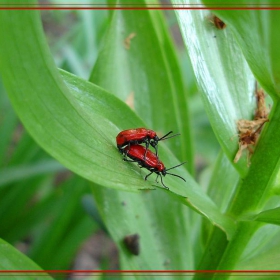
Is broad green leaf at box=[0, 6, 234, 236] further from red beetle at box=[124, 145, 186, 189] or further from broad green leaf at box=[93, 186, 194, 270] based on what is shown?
broad green leaf at box=[93, 186, 194, 270]

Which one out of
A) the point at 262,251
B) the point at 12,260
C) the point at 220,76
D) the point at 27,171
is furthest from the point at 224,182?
the point at 27,171

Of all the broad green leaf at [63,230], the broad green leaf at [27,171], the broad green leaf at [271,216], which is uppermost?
the broad green leaf at [271,216]

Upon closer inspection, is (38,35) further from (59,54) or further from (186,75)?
(59,54)

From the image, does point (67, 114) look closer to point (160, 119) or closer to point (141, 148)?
point (141, 148)

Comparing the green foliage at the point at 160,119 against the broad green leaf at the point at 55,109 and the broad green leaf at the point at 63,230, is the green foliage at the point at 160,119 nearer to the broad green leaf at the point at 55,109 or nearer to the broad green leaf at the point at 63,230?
the broad green leaf at the point at 55,109

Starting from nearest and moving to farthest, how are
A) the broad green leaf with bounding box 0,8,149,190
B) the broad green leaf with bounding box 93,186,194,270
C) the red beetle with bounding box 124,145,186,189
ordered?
the broad green leaf with bounding box 0,8,149,190 < the red beetle with bounding box 124,145,186,189 < the broad green leaf with bounding box 93,186,194,270

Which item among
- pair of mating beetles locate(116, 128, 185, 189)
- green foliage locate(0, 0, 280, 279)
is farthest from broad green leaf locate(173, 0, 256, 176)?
pair of mating beetles locate(116, 128, 185, 189)

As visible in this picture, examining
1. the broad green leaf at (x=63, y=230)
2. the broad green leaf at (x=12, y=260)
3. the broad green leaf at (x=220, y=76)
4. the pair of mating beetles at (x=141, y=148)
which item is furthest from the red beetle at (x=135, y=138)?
the broad green leaf at (x=63, y=230)

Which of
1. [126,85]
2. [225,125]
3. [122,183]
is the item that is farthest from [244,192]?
[126,85]
